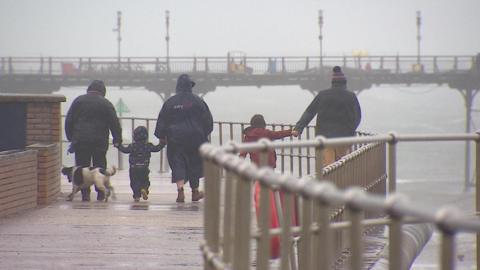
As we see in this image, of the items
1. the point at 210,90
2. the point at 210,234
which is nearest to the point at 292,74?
the point at 210,90

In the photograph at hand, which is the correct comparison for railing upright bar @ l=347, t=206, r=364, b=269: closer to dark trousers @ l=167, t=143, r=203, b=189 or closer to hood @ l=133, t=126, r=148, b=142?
dark trousers @ l=167, t=143, r=203, b=189

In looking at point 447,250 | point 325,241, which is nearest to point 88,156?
point 325,241

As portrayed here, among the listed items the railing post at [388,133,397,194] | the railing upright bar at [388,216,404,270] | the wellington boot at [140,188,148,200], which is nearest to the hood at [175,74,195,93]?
the wellington boot at [140,188,148,200]

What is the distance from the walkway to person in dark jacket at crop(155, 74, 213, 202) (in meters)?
0.45

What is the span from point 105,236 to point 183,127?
2.72 metres

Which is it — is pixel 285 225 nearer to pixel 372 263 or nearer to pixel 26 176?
pixel 372 263

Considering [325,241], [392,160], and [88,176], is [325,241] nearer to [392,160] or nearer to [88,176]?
[392,160]

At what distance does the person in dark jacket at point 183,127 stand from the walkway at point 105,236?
448mm

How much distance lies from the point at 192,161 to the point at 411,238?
106 inches

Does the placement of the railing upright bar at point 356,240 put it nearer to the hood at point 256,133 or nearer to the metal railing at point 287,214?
the metal railing at point 287,214

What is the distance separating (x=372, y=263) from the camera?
306 inches

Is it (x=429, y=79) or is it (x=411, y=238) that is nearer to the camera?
(x=411, y=238)

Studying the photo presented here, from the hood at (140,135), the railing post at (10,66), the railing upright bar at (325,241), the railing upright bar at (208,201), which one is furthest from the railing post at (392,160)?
the railing post at (10,66)

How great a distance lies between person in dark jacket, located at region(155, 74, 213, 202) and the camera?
10.7 metres
